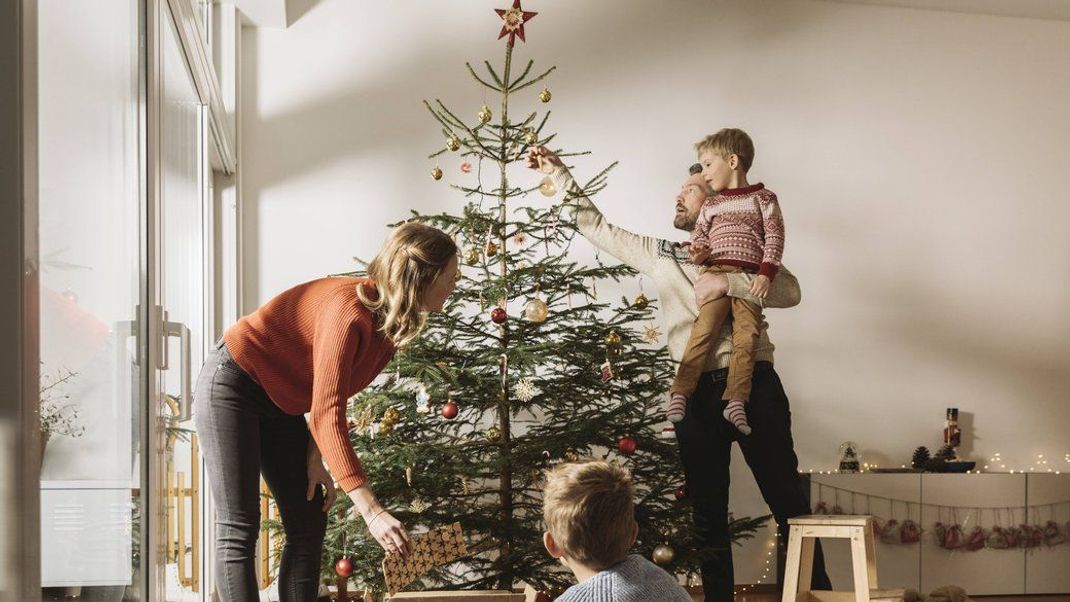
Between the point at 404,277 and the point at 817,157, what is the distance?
9.94ft

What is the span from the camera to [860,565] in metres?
2.91

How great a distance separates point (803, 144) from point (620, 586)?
3232mm

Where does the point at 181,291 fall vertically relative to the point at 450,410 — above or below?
above

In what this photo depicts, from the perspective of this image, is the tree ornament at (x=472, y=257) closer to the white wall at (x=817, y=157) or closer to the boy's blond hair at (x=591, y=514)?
the white wall at (x=817, y=157)

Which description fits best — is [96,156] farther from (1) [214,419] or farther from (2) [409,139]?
(2) [409,139]

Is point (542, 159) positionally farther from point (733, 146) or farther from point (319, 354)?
point (319, 354)

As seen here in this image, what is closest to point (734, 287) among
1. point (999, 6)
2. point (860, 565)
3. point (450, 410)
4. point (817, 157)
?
point (860, 565)

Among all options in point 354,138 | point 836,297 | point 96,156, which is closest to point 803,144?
point 836,297

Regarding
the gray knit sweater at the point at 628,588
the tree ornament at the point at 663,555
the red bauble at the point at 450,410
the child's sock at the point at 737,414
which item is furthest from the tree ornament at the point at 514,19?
the gray knit sweater at the point at 628,588

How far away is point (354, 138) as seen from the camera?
4.10 metres

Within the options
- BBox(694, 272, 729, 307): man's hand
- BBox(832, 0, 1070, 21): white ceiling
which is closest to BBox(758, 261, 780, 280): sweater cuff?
BBox(694, 272, 729, 307): man's hand

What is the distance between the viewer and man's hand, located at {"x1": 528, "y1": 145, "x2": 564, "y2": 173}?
10.5 ft

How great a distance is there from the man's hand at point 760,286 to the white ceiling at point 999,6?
6.56ft

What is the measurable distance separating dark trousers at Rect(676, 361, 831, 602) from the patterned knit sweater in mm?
362
